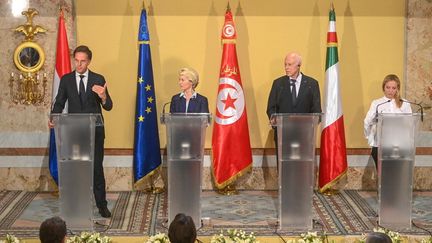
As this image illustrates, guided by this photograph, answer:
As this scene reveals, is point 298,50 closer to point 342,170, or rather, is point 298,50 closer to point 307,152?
point 342,170

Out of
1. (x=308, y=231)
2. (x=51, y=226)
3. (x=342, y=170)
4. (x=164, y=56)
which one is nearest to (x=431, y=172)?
(x=342, y=170)

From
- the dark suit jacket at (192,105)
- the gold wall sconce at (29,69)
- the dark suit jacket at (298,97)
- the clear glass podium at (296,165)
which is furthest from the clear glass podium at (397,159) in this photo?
the gold wall sconce at (29,69)

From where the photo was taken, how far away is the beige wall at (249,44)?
9328 mm

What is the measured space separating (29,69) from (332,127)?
349 centimetres

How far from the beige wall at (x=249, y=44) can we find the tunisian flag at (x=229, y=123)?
0.34 metres

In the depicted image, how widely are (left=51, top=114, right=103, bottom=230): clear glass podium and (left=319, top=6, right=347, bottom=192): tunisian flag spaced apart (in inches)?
116

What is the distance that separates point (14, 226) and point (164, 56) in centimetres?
276

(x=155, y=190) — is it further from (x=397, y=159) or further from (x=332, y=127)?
(x=397, y=159)

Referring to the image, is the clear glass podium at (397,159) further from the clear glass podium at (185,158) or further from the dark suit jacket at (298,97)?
the clear glass podium at (185,158)

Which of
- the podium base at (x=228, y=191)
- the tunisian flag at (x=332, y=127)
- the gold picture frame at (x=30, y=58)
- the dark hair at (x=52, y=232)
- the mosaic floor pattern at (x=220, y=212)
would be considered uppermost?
the gold picture frame at (x=30, y=58)

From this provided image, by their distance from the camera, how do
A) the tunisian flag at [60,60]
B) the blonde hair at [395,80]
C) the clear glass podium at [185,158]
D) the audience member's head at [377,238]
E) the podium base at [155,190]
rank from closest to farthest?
the audience member's head at [377,238] < the clear glass podium at [185,158] < the blonde hair at [395,80] < the tunisian flag at [60,60] < the podium base at [155,190]

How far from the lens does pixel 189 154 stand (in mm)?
7277

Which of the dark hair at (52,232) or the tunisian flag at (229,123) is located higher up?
the tunisian flag at (229,123)

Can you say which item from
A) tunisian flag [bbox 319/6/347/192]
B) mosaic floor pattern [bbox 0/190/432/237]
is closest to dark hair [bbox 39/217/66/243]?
mosaic floor pattern [bbox 0/190/432/237]
